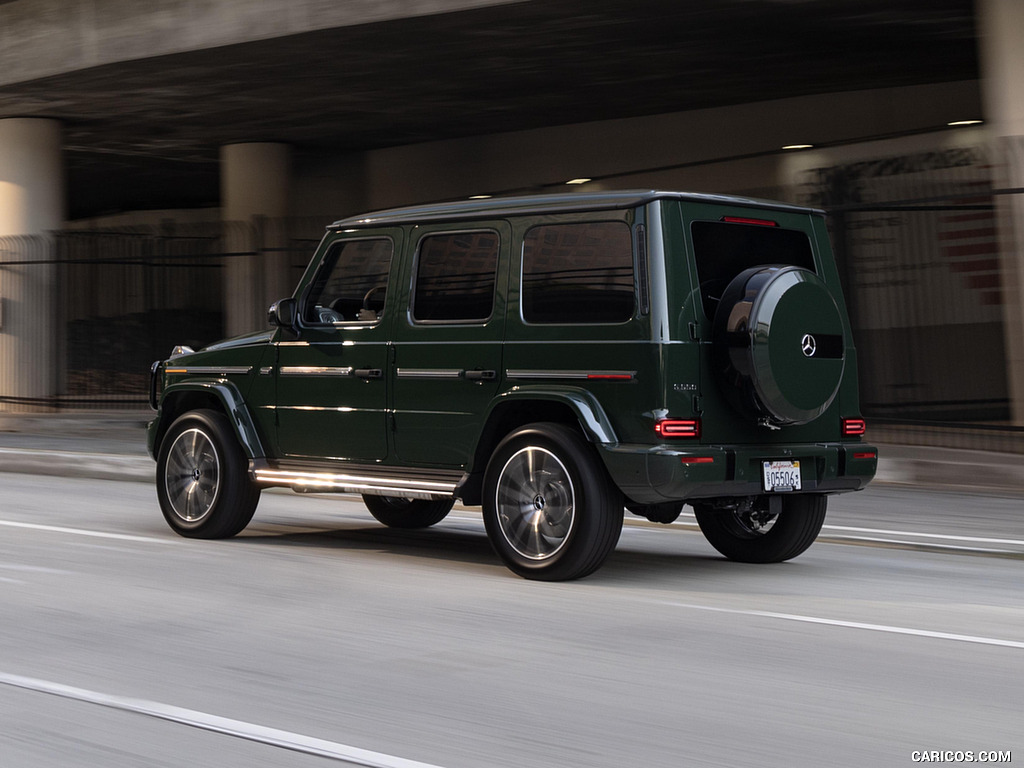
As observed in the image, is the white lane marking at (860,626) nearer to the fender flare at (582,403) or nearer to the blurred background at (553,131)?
the fender flare at (582,403)

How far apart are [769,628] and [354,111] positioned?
18016 millimetres

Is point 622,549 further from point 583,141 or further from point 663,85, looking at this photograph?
point 583,141

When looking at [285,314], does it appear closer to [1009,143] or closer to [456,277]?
[456,277]

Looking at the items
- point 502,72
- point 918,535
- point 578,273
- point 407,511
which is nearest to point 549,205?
point 578,273

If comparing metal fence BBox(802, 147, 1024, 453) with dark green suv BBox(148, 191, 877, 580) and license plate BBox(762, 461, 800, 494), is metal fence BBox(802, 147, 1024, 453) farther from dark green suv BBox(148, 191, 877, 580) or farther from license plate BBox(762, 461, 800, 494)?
license plate BBox(762, 461, 800, 494)

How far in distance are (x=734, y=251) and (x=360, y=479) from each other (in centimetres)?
272

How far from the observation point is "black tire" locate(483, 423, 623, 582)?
24.9ft

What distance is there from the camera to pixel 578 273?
311 inches

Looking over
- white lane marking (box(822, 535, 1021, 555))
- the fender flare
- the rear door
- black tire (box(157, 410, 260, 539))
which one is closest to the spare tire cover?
the fender flare

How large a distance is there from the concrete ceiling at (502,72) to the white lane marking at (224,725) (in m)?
12.4

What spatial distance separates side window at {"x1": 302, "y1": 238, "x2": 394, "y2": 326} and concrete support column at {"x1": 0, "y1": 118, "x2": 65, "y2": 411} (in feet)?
51.5

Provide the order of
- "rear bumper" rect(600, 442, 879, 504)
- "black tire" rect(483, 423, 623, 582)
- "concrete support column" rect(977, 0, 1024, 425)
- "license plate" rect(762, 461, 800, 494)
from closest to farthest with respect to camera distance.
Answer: "rear bumper" rect(600, 442, 879, 504) < "black tire" rect(483, 423, 623, 582) < "license plate" rect(762, 461, 800, 494) < "concrete support column" rect(977, 0, 1024, 425)

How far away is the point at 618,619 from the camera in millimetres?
6805

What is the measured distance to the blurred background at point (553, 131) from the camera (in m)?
16.7
